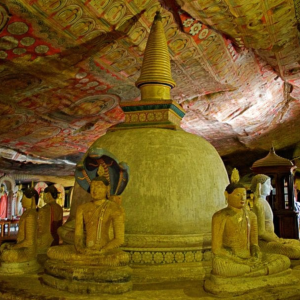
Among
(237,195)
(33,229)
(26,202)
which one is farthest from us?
(26,202)

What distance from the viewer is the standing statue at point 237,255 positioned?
143 inches

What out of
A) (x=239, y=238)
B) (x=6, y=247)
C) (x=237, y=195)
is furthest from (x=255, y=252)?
(x=6, y=247)

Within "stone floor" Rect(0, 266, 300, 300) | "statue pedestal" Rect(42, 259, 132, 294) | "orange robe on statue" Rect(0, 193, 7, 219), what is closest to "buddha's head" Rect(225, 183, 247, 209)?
"stone floor" Rect(0, 266, 300, 300)

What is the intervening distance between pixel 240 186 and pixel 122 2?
4.30 meters

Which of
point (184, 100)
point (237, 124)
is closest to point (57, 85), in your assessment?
point (184, 100)

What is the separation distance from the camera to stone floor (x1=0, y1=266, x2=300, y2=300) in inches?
141

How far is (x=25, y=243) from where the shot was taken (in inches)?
186

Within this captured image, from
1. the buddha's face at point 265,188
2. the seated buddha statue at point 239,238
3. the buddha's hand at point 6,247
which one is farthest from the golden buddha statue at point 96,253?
the buddha's face at point 265,188

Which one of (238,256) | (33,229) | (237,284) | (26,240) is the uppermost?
(33,229)

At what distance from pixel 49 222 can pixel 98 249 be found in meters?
1.81

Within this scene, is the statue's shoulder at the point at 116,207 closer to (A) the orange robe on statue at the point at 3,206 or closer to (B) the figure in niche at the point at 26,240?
(B) the figure in niche at the point at 26,240

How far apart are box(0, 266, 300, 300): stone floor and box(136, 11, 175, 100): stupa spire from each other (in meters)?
3.09

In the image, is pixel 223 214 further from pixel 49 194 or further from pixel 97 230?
pixel 49 194

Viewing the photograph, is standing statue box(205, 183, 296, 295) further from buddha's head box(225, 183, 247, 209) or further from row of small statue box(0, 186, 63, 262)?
row of small statue box(0, 186, 63, 262)
